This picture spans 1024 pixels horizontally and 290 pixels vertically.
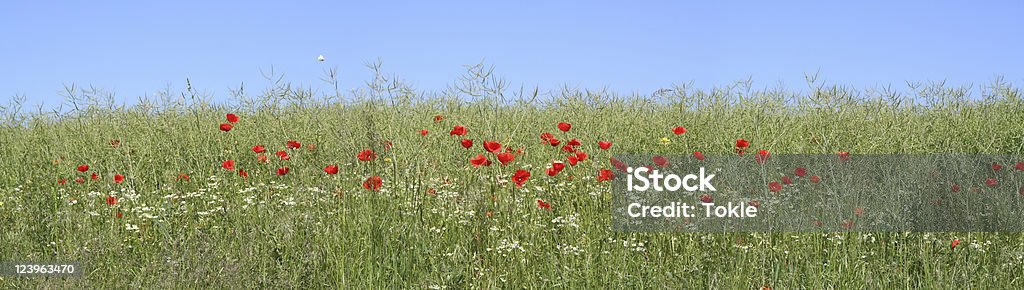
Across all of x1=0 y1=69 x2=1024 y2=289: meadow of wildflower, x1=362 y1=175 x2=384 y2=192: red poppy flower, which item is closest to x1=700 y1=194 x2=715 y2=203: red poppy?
x1=0 y1=69 x2=1024 y2=289: meadow of wildflower

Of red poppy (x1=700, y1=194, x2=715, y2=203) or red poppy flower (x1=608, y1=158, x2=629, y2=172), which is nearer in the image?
red poppy (x1=700, y1=194, x2=715, y2=203)

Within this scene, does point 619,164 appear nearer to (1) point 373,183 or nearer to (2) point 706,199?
(2) point 706,199

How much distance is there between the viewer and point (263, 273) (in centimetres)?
270

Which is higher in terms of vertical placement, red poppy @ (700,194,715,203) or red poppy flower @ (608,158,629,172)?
red poppy flower @ (608,158,629,172)

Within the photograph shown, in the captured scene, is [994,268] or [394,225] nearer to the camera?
[394,225]

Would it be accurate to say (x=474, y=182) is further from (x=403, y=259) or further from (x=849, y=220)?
(x=849, y=220)

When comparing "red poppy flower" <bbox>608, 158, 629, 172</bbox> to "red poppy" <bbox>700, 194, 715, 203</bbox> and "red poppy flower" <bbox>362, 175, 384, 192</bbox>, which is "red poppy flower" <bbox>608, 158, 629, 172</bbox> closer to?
"red poppy" <bbox>700, 194, 715, 203</bbox>

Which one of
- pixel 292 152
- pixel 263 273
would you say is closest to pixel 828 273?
pixel 263 273

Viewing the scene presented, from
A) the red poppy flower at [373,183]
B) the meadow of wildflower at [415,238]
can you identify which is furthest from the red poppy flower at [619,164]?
the red poppy flower at [373,183]

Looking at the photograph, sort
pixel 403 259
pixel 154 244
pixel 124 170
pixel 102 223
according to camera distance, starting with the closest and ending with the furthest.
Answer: pixel 403 259, pixel 154 244, pixel 102 223, pixel 124 170

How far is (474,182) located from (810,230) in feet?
4.27

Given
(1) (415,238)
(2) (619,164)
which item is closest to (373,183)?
(1) (415,238)

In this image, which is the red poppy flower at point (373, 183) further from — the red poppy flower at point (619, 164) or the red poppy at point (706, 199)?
the red poppy at point (706, 199)

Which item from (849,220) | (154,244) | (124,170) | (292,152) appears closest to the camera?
(849,220)
